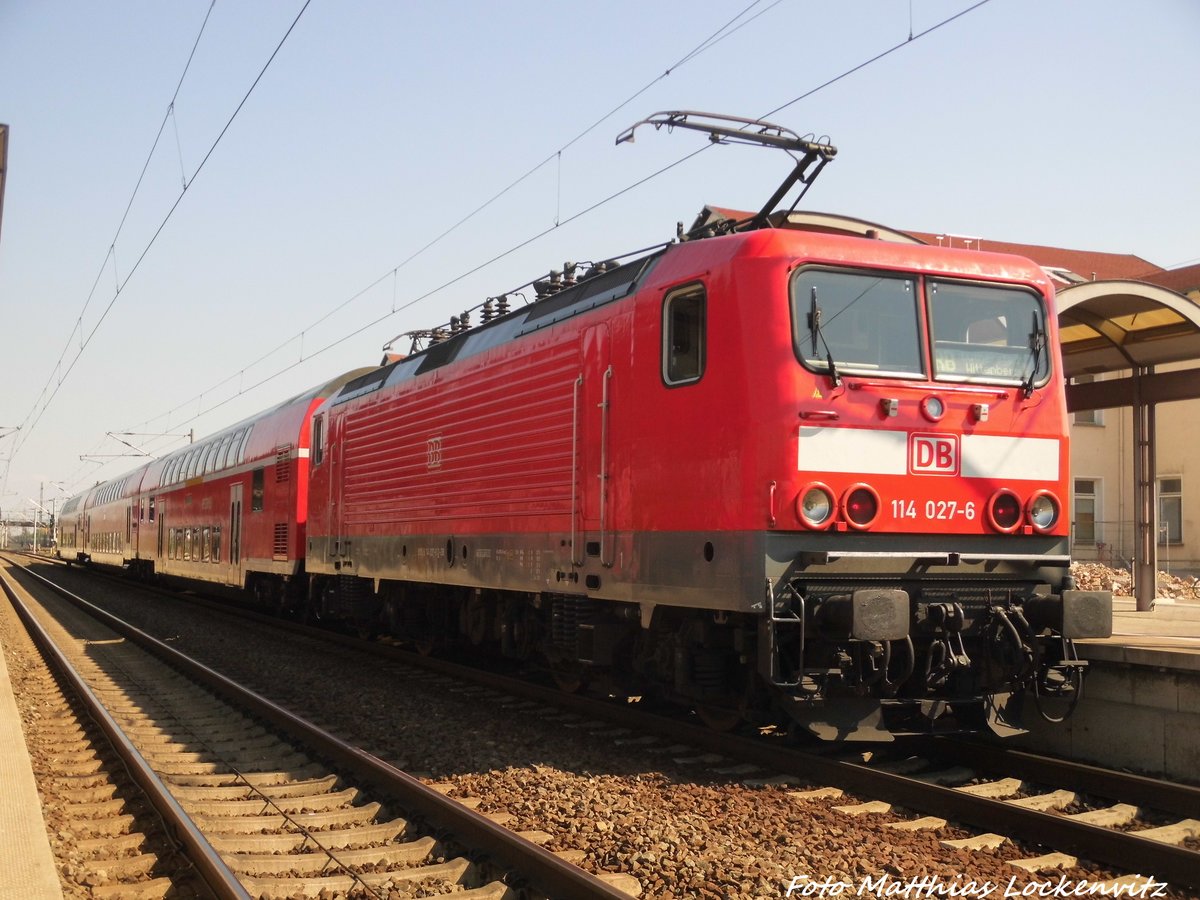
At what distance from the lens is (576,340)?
33.4 ft

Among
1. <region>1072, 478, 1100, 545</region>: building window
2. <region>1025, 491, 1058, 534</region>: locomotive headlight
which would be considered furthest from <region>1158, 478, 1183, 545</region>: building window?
<region>1025, 491, 1058, 534</region>: locomotive headlight

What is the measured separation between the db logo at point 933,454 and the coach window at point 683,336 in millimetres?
1557

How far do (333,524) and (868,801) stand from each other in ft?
36.3

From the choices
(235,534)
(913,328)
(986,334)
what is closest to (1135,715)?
(986,334)

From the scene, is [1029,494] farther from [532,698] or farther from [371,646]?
[371,646]

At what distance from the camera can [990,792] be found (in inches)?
291

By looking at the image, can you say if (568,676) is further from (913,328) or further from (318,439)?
(318,439)

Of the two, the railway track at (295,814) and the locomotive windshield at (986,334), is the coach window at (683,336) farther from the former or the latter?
the railway track at (295,814)

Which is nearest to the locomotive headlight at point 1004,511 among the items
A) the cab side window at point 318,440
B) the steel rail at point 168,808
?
the steel rail at point 168,808

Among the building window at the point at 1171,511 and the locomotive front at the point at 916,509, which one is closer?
the locomotive front at the point at 916,509

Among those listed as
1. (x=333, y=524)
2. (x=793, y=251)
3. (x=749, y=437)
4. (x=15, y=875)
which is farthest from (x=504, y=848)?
(x=333, y=524)

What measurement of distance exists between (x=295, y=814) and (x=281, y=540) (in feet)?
43.1

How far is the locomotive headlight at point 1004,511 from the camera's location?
27.2 ft

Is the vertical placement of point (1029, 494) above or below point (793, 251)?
below
